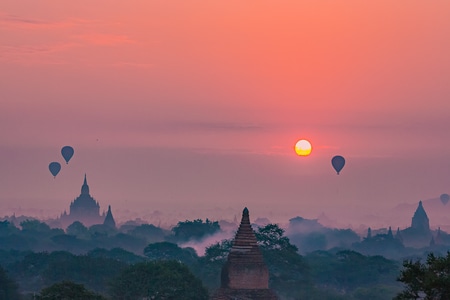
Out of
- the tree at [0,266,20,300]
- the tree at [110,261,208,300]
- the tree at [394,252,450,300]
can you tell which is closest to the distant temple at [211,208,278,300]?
the tree at [110,261,208,300]

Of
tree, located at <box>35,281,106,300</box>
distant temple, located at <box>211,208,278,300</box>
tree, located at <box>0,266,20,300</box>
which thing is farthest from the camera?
tree, located at <box>0,266,20,300</box>

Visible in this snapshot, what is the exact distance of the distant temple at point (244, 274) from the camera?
92625 millimetres

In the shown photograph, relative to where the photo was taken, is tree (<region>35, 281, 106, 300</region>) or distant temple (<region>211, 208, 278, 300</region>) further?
distant temple (<region>211, 208, 278, 300</region>)

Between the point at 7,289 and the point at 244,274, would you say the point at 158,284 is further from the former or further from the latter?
the point at 244,274

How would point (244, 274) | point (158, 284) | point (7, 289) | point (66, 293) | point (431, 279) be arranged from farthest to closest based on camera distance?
point (7, 289) < point (158, 284) < point (244, 274) < point (66, 293) < point (431, 279)

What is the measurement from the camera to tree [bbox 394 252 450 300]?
Answer: 6244cm

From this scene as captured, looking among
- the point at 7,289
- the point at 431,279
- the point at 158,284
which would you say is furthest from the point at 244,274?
the point at 7,289

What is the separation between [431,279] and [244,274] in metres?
31.7

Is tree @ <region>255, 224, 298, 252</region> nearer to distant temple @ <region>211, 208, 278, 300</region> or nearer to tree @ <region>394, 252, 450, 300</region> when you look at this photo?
distant temple @ <region>211, 208, 278, 300</region>

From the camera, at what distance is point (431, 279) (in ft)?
206

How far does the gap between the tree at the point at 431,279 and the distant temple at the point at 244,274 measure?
26.7 meters

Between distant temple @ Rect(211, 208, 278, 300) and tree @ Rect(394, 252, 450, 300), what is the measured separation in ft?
87.6

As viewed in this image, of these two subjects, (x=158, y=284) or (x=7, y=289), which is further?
(x=7, y=289)

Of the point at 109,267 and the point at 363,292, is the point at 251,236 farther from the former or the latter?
the point at 363,292
